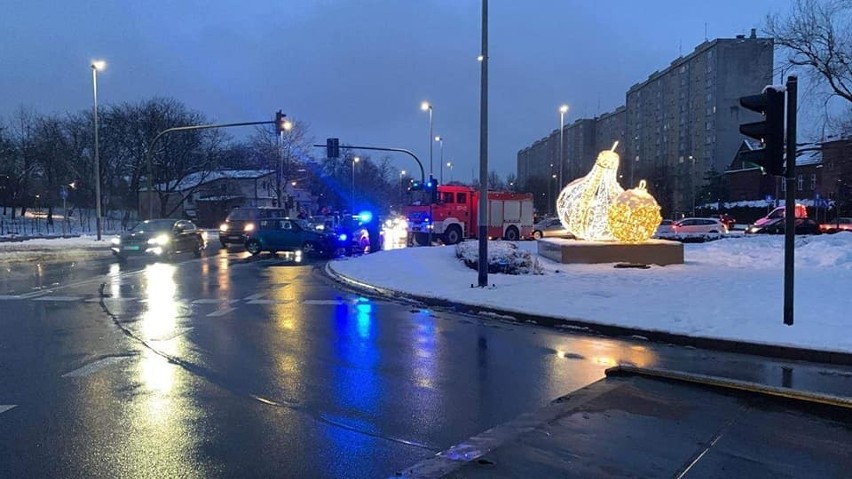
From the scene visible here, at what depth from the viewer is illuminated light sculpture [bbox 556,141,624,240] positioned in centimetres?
2000

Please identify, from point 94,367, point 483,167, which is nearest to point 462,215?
point 483,167

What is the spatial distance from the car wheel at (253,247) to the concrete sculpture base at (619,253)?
13938 mm

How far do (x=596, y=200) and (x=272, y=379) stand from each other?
15.5 metres

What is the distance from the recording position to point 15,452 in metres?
4.62

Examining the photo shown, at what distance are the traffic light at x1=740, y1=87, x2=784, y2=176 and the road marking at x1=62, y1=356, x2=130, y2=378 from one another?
8771mm

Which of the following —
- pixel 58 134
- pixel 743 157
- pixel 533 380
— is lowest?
pixel 533 380

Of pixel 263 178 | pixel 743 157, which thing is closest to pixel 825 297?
pixel 743 157

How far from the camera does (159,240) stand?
25.2 m

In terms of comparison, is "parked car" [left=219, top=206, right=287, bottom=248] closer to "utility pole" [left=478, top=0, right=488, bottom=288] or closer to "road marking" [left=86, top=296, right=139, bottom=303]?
"road marking" [left=86, top=296, right=139, bottom=303]

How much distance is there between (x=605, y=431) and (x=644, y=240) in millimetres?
15590

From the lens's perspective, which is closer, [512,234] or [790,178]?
[790,178]

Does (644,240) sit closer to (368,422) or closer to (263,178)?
(368,422)

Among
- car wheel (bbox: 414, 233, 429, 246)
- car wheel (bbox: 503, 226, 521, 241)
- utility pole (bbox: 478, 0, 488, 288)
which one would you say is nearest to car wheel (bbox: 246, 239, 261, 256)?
car wheel (bbox: 414, 233, 429, 246)

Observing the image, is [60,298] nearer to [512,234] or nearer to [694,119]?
[512,234]
